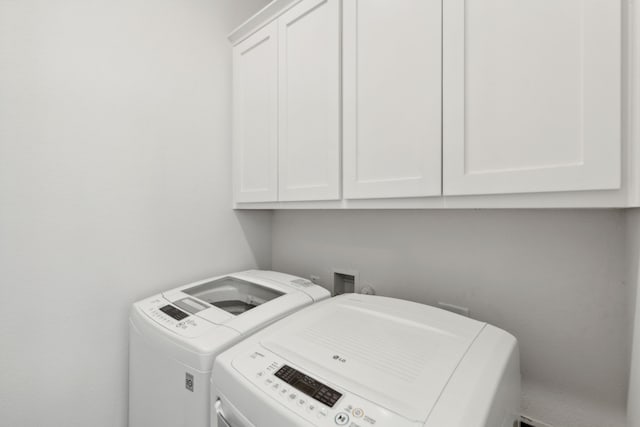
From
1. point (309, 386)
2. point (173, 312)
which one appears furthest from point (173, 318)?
point (309, 386)

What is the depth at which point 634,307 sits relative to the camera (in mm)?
691

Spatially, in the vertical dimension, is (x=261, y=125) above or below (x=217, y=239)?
above

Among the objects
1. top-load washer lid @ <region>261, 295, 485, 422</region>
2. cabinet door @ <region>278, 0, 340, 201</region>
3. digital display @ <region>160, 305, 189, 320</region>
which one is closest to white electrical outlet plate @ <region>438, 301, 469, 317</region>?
top-load washer lid @ <region>261, 295, 485, 422</region>

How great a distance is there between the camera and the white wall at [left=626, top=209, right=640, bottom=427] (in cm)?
64

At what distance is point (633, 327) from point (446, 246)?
0.53 metres

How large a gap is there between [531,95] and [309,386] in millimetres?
902

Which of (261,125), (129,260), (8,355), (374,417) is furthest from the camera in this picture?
(261,125)

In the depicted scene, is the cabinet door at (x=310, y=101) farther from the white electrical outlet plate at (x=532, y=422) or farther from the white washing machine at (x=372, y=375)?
the white electrical outlet plate at (x=532, y=422)

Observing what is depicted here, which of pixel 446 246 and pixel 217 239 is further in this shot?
pixel 217 239

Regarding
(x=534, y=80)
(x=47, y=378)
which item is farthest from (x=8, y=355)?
(x=534, y=80)

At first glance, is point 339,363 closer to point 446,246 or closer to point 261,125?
point 446,246

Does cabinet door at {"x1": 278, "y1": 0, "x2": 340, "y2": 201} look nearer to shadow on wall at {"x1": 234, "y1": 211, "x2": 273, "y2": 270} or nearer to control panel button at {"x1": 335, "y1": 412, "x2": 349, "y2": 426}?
shadow on wall at {"x1": 234, "y1": 211, "x2": 273, "y2": 270}

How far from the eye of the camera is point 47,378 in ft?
3.51

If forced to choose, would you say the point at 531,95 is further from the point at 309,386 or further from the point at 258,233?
the point at 258,233
